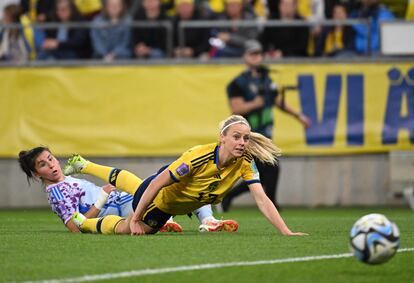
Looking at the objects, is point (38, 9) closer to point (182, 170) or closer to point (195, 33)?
point (195, 33)

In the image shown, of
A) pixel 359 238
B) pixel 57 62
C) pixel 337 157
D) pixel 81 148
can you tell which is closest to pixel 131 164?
pixel 81 148

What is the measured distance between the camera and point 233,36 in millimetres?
19641

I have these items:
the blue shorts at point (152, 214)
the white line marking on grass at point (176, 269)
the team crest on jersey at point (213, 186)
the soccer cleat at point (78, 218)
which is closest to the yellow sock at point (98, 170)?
the soccer cleat at point (78, 218)

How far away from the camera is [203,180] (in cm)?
1078

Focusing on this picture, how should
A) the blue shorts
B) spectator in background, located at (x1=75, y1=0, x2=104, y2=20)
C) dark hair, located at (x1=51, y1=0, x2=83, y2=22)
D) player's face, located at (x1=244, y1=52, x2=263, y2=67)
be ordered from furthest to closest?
spectator in background, located at (x1=75, y1=0, x2=104, y2=20)
dark hair, located at (x1=51, y1=0, x2=83, y2=22)
player's face, located at (x1=244, y1=52, x2=263, y2=67)
the blue shorts

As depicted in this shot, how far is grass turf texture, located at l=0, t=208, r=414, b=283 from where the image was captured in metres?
7.95

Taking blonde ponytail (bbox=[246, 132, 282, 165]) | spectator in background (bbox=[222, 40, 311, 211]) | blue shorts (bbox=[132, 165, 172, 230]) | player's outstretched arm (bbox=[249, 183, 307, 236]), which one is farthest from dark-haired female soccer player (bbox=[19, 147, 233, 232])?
spectator in background (bbox=[222, 40, 311, 211])

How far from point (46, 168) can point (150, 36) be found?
794cm

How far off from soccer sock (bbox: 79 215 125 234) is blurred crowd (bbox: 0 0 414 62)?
8.19m

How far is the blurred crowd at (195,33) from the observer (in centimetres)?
1959

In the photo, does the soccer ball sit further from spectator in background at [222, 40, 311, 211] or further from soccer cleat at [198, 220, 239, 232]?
spectator in background at [222, 40, 311, 211]

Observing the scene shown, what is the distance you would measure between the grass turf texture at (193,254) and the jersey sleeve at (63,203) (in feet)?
0.76

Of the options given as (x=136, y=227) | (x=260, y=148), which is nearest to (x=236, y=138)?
(x=260, y=148)

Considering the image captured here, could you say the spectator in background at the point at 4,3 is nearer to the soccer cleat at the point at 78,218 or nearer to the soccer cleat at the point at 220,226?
the soccer cleat at the point at 78,218
